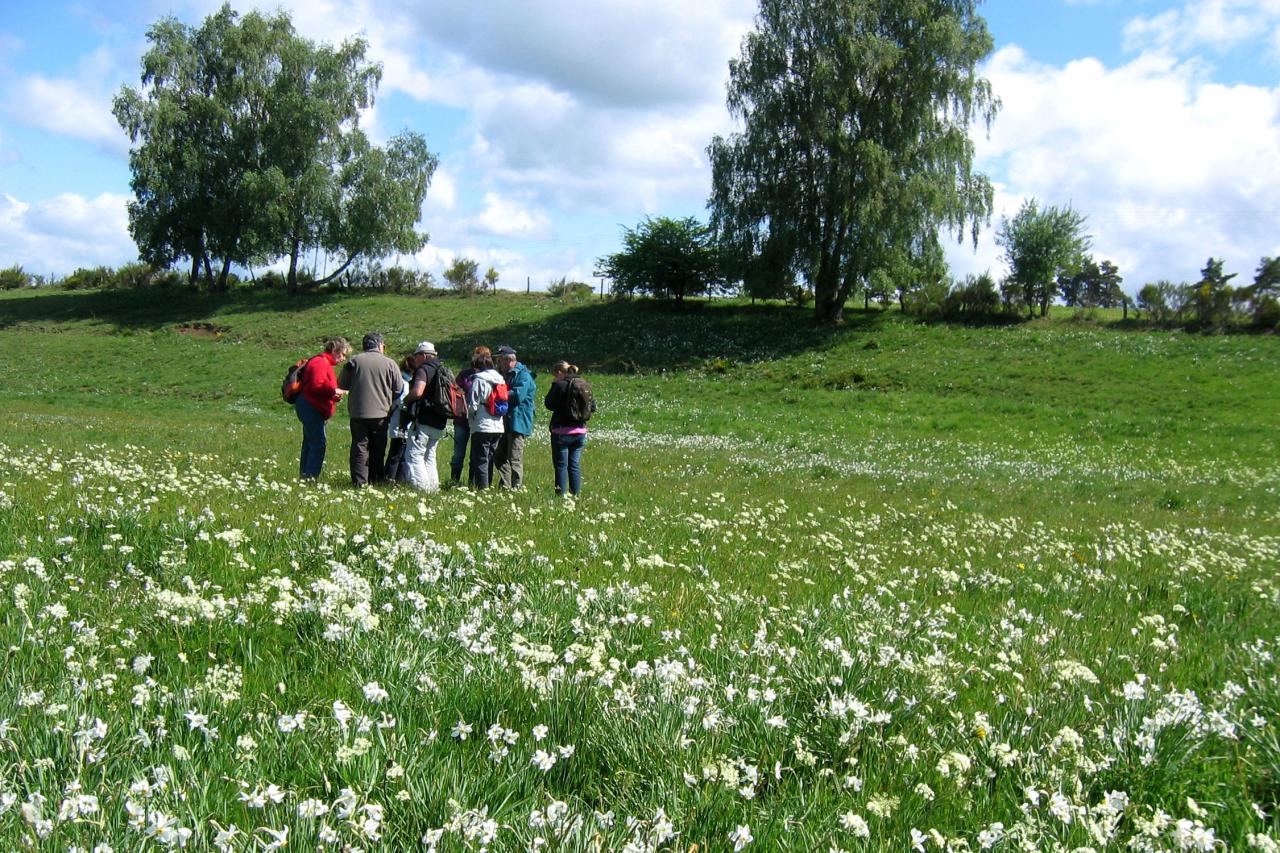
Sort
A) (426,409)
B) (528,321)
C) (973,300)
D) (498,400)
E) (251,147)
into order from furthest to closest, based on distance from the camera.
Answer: (251,147)
(528,321)
(973,300)
(498,400)
(426,409)

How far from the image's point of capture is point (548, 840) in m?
2.48

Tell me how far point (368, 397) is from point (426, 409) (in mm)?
855

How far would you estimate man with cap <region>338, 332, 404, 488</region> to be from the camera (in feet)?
39.7

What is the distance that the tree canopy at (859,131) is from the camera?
41.3 metres

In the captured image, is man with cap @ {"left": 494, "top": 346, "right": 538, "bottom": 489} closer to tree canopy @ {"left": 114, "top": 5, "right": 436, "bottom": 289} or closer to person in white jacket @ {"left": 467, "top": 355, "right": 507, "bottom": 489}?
person in white jacket @ {"left": 467, "top": 355, "right": 507, "bottom": 489}

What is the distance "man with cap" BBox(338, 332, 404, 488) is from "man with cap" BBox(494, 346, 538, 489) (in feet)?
5.44

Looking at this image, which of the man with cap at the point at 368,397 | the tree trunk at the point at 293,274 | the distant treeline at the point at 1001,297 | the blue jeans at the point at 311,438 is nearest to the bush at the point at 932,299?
the distant treeline at the point at 1001,297

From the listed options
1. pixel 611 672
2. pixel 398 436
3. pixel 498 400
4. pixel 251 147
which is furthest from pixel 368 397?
pixel 251 147

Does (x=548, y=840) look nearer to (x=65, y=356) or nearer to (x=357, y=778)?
(x=357, y=778)

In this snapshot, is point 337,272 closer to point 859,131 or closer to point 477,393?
point 859,131

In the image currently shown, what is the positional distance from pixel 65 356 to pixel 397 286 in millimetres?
26008

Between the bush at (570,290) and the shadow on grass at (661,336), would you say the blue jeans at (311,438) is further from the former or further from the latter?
the bush at (570,290)

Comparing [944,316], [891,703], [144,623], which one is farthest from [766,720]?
[944,316]

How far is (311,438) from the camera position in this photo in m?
12.5
